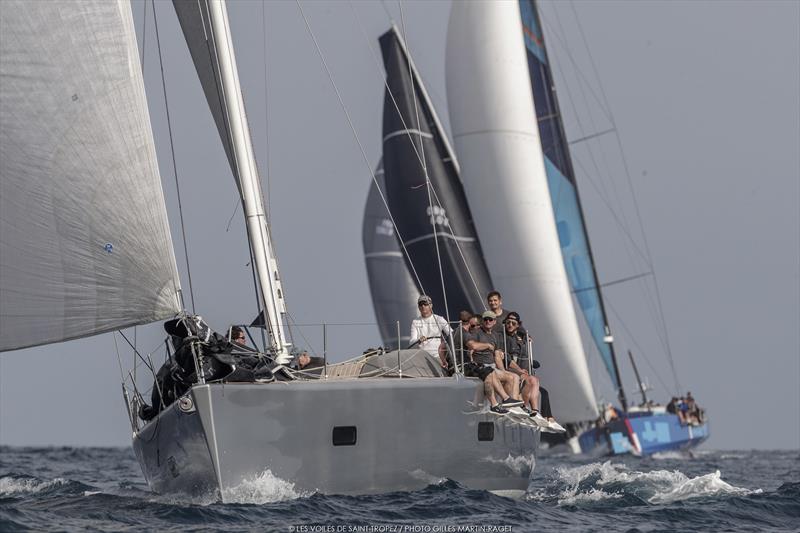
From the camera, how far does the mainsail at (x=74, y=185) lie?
10898 millimetres

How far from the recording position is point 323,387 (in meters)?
11.0

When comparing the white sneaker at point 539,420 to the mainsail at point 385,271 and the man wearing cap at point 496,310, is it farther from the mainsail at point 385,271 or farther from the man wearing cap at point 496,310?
the mainsail at point 385,271

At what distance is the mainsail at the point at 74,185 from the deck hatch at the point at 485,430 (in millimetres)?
3111

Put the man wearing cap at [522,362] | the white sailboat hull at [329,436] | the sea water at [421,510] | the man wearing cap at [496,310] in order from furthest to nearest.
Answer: the man wearing cap at [496,310] < the man wearing cap at [522,362] < the white sailboat hull at [329,436] < the sea water at [421,510]

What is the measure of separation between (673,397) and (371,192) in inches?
441

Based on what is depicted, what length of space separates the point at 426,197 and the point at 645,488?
15.7m

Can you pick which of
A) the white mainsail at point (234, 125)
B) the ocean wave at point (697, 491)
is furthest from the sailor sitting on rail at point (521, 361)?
the white mainsail at point (234, 125)

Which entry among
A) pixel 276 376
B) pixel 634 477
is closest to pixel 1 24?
pixel 276 376

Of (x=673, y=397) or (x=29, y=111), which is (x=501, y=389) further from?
(x=673, y=397)

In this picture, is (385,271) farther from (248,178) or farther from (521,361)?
(521,361)

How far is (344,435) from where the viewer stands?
1116cm

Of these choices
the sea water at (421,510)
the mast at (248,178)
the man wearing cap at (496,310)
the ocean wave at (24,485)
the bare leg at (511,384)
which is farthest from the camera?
the ocean wave at (24,485)

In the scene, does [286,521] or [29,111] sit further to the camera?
[29,111]

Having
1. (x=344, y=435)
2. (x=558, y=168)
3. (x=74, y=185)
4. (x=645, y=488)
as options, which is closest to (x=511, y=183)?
(x=558, y=168)
